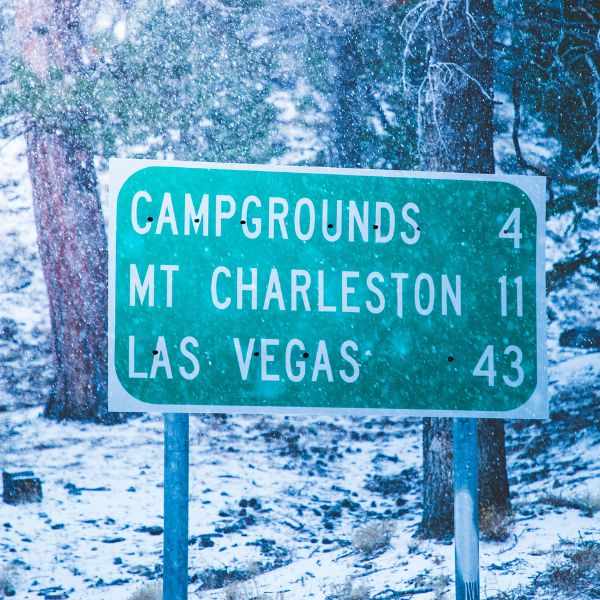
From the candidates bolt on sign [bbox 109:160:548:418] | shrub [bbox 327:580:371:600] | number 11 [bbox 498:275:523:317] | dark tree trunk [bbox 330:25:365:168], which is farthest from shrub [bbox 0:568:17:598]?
number 11 [bbox 498:275:523:317]

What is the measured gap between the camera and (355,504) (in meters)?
6.87

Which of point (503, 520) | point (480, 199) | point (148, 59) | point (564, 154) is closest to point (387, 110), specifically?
point (564, 154)

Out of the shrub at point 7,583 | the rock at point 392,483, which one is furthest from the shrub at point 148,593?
the rock at point 392,483

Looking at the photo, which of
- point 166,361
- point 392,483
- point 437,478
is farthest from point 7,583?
point 166,361

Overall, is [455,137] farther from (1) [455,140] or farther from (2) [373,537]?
(2) [373,537]

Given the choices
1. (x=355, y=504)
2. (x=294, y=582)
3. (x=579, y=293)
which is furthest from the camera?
(x=579, y=293)

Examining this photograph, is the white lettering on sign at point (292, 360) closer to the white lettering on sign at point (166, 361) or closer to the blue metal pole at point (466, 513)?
the white lettering on sign at point (166, 361)

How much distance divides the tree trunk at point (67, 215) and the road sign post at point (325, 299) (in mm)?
4525

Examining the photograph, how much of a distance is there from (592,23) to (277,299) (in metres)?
5.66

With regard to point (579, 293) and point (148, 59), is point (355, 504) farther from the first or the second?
point (148, 59)

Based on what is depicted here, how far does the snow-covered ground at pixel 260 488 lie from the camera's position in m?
6.00

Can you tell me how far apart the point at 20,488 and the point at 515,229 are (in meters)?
4.72

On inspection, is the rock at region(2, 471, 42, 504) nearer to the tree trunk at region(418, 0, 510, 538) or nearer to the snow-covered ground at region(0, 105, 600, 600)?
the snow-covered ground at region(0, 105, 600, 600)

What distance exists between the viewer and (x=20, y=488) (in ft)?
21.3
